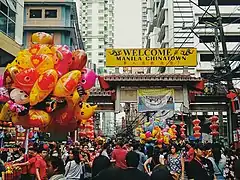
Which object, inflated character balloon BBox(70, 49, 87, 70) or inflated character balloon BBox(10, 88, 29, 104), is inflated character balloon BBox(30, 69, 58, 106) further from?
inflated character balloon BBox(70, 49, 87, 70)

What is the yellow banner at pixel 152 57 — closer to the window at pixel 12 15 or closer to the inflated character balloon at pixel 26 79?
the window at pixel 12 15

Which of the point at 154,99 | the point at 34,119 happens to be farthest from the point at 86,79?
the point at 154,99

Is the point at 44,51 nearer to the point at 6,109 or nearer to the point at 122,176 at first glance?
the point at 6,109

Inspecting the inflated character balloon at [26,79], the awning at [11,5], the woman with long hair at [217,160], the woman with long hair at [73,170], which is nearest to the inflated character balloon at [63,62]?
the inflated character balloon at [26,79]

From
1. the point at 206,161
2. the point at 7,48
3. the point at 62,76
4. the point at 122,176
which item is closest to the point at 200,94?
the point at 7,48

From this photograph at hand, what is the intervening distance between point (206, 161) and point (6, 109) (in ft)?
22.0

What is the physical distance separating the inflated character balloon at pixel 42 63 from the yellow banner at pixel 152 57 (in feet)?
31.1

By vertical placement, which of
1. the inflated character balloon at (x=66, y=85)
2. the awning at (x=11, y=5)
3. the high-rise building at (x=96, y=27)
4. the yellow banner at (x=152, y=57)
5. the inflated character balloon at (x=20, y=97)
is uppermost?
the high-rise building at (x=96, y=27)

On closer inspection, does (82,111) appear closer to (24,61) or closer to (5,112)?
(5,112)

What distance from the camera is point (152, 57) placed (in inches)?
863

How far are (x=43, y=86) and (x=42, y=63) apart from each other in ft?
2.96

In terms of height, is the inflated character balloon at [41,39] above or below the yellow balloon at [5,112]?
above

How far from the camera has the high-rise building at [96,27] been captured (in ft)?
359

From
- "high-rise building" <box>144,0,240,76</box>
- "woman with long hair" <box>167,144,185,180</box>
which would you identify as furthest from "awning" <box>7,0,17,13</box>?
"high-rise building" <box>144,0,240,76</box>
